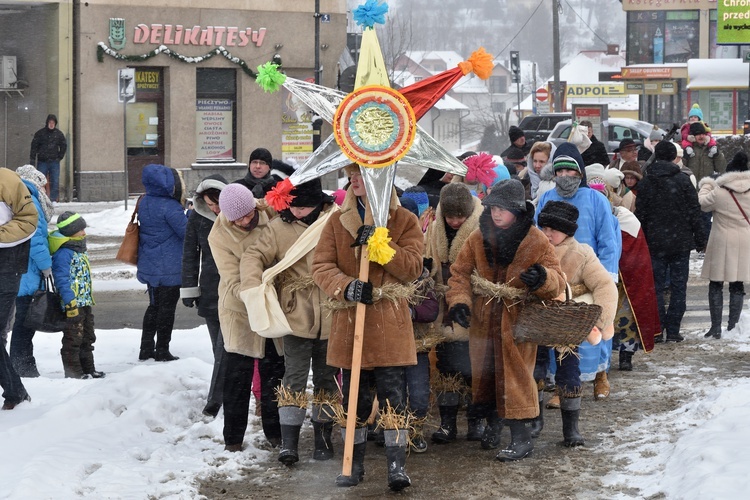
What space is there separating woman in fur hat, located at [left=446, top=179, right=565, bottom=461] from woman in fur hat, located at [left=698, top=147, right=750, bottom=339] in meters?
5.05

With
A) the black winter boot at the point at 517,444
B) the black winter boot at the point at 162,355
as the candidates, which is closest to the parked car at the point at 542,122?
the black winter boot at the point at 162,355

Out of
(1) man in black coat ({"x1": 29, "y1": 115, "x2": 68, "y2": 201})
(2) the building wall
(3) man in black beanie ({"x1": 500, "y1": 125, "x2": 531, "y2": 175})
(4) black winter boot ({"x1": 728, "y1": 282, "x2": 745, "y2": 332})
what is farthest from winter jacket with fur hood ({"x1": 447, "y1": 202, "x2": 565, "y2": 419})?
(2) the building wall

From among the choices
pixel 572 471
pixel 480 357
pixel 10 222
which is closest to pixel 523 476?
pixel 572 471

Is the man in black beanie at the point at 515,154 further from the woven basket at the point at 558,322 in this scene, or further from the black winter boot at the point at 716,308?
the woven basket at the point at 558,322

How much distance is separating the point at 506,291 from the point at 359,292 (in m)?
1.00

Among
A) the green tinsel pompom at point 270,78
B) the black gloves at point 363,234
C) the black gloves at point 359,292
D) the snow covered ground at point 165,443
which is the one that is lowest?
the snow covered ground at point 165,443

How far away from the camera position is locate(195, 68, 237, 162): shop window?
1117 inches

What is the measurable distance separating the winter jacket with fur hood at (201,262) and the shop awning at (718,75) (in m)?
44.1

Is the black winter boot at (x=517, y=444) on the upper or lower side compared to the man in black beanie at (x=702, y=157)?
lower

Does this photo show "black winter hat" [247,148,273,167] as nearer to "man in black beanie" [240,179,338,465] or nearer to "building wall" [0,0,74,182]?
"man in black beanie" [240,179,338,465]

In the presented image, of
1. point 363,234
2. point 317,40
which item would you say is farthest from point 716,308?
point 317,40

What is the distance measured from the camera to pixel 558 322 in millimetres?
6668

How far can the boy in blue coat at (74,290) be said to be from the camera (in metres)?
9.44

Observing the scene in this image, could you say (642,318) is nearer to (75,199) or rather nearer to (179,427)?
(179,427)
